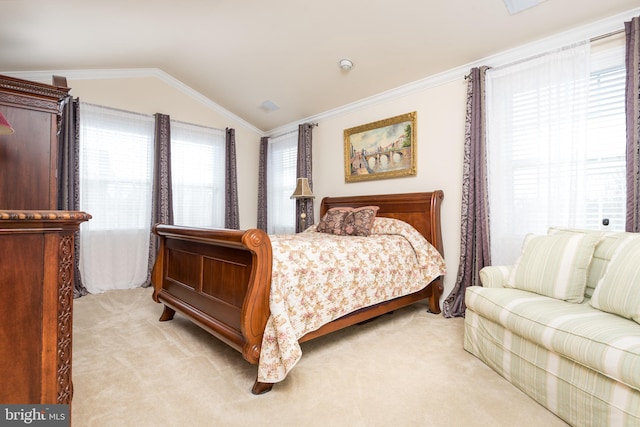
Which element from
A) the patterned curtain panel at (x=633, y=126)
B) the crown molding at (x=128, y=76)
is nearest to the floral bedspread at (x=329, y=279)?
the patterned curtain panel at (x=633, y=126)

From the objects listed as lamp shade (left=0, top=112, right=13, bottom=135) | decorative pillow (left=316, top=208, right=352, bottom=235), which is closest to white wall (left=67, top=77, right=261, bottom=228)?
decorative pillow (left=316, top=208, right=352, bottom=235)

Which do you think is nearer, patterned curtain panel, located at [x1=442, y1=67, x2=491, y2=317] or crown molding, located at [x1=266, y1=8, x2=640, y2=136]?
crown molding, located at [x1=266, y1=8, x2=640, y2=136]

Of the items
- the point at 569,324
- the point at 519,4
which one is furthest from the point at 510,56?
the point at 569,324

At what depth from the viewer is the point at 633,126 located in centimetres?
219

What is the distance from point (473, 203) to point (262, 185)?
3355 millimetres

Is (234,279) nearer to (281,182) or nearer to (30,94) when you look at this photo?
(30,94)

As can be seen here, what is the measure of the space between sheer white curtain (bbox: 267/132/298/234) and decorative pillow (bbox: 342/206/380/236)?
163cm

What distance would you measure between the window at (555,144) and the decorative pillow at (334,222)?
Result: 1435mm

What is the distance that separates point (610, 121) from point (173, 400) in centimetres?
340

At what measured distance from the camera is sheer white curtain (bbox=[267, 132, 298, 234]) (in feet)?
16.3

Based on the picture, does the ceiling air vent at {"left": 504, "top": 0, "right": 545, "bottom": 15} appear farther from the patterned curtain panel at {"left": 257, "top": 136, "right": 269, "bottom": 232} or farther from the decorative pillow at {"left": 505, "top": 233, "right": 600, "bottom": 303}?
the patterned curtain panel at {"left": 257, "top": 136, "right": 269, "bottom": 232}

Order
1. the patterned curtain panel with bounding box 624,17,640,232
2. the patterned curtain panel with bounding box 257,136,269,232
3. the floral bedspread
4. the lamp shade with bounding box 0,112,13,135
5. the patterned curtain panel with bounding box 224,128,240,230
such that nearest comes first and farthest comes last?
1. the lamp shade with bounding box 0,112,13,135
2. the floral bedspread
3. the patterned curtain panel with bounding box 624,17,640,232
4. the patterned curtain panel with bounding box 224,128,240,230
5. the patterned curtain panel with bounding box 257,136,269,232

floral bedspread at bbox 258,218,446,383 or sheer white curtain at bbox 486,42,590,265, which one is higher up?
sheer white curtain at bbox 486,42,590,265

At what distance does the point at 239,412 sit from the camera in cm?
160
